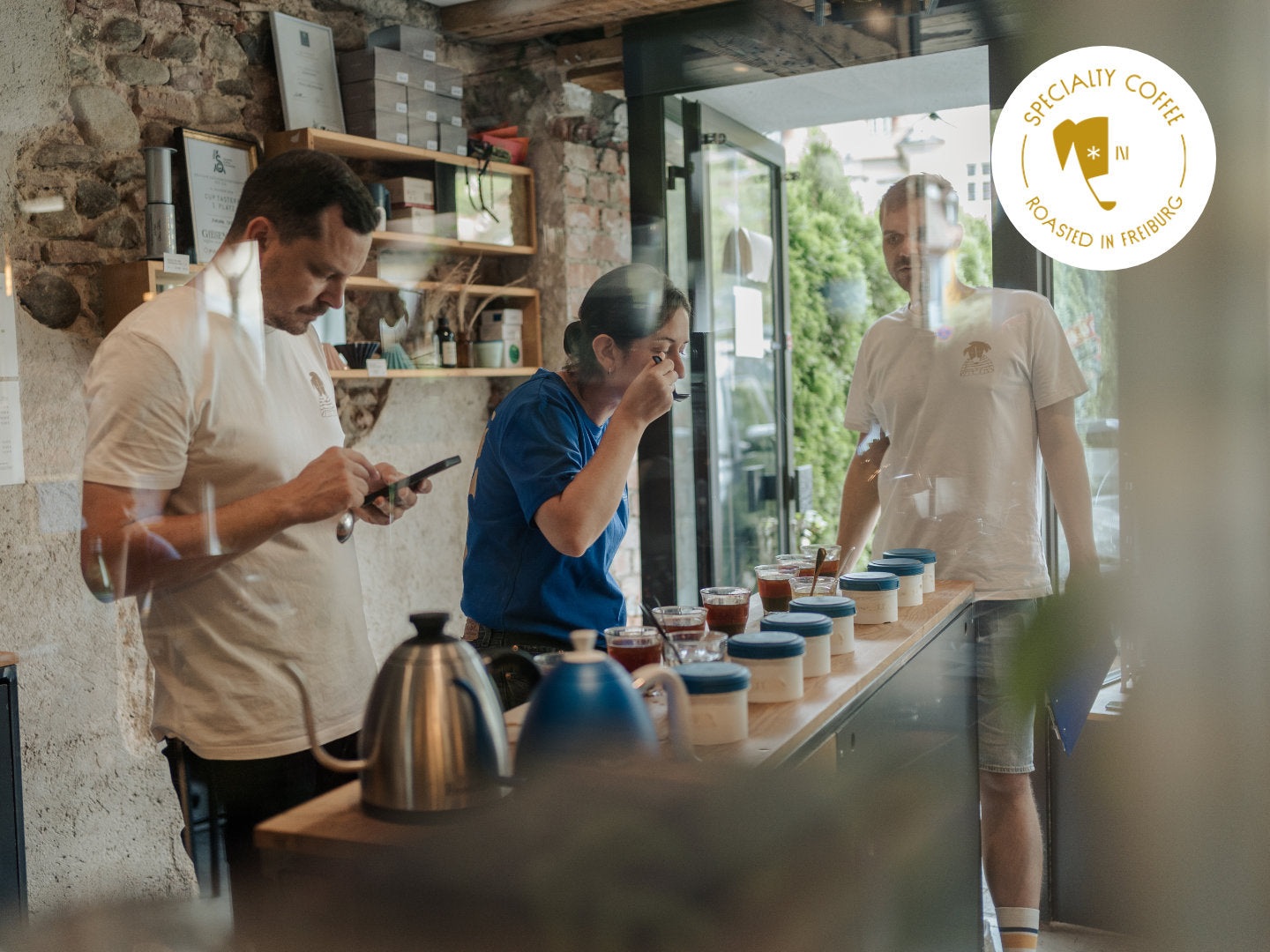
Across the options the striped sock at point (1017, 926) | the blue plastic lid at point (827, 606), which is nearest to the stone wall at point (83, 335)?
the blue plastic lid at point (827, 606)

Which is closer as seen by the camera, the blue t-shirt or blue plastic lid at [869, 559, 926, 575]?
the blue t-shirt

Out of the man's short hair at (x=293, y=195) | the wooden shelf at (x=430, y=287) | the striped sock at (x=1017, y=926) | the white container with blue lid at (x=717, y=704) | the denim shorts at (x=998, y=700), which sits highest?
the man's short hair at (x=293, y=195)

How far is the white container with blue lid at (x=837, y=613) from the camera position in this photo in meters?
1.02

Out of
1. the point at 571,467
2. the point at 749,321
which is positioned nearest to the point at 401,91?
the point at 571,467

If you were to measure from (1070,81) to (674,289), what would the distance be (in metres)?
0.40

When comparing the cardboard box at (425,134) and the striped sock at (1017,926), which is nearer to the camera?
the cardboard box at (425,134)

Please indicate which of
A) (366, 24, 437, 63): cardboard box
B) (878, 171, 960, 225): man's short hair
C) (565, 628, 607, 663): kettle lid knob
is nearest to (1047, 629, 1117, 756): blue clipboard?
(565, 628, 607, 663): kettle lid knob

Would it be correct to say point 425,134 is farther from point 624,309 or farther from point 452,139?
point 624,309

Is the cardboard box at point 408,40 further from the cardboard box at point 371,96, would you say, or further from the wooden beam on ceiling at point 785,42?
the wooden beam on ceiling at point 785,42

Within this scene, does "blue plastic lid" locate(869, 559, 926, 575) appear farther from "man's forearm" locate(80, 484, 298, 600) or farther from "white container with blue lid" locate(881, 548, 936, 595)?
"man's forearm" locate(80, 484, 298, 600)

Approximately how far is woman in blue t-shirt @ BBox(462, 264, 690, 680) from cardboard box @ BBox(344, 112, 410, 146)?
26cm

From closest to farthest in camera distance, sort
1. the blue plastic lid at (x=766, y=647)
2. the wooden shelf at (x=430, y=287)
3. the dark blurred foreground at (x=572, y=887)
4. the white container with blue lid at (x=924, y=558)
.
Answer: the dark blurred foreground at (x=572, y=887) < the wooden shelf at (x=430, y=287) < the blue plastic lid at (x=766, y=647) < the white container with blue lid at (x=924, y=558)

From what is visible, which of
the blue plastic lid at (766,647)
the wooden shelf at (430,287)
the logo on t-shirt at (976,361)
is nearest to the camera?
the wooden shelf at (430,287)

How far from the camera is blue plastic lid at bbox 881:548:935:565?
3.50 feet
